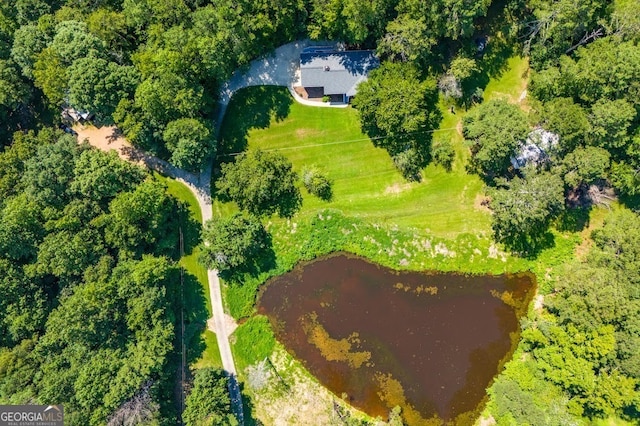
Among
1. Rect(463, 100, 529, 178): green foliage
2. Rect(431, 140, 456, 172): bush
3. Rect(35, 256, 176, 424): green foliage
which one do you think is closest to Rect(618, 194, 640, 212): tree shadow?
Rect(463, 100, 529, 178): green foliage

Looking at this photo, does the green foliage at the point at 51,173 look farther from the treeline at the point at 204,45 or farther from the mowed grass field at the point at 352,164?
the mowed grass field at the point at 352,164

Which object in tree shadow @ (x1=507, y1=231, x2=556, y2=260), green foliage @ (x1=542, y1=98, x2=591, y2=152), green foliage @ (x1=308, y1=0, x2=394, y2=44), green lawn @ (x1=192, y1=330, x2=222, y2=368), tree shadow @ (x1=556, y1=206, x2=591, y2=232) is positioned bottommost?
green lawn @ (x1=192, y1=330, x2=222, y2=368)

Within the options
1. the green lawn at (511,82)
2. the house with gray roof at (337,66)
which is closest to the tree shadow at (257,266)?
the house with gray roof at (337,66)

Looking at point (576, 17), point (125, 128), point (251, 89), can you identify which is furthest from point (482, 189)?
point (125, 128)

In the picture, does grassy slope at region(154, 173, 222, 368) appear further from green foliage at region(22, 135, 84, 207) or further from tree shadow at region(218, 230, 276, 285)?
green foliage at region(22, 135, 84, 207)

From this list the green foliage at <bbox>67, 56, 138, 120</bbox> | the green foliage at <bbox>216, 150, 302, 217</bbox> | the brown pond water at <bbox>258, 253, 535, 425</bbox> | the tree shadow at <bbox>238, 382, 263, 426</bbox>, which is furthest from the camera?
the brown pond water at <bbox>258, 253, 535, 425</bbox>

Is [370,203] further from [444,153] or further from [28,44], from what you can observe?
[28,44]

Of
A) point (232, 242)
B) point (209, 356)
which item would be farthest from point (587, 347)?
point (209, 356)
